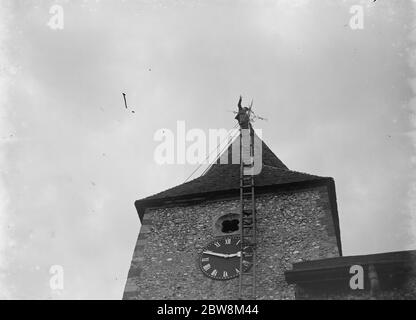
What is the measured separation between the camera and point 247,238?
44.9 ft

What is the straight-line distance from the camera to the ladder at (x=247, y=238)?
12427mm

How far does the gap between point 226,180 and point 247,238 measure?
2.98m

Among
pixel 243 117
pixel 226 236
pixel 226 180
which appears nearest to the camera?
pixel 226 236

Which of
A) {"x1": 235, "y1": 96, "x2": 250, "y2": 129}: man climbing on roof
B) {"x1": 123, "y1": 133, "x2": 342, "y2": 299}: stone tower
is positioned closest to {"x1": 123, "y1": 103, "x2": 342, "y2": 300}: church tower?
{"x1": 123, "y1": 133, "x2": 342, "y2": 299}: stone tower

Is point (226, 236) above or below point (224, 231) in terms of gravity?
below

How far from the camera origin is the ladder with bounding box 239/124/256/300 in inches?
489

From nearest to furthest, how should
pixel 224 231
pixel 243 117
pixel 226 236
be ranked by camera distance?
pixel 226 236, pixel 224 231, pixel 243 117

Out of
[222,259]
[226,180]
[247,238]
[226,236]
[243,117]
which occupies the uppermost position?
[243,117]

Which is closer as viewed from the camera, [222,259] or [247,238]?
[222,259]

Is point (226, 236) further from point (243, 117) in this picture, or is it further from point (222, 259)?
point (243, 117)

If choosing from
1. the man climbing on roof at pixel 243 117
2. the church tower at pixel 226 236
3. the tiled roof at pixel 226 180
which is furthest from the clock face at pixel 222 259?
the man climbing on roof at pixel 243 117

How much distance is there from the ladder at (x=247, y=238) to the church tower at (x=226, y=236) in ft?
0.19

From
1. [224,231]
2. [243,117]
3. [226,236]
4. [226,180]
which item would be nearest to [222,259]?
[226,236]
